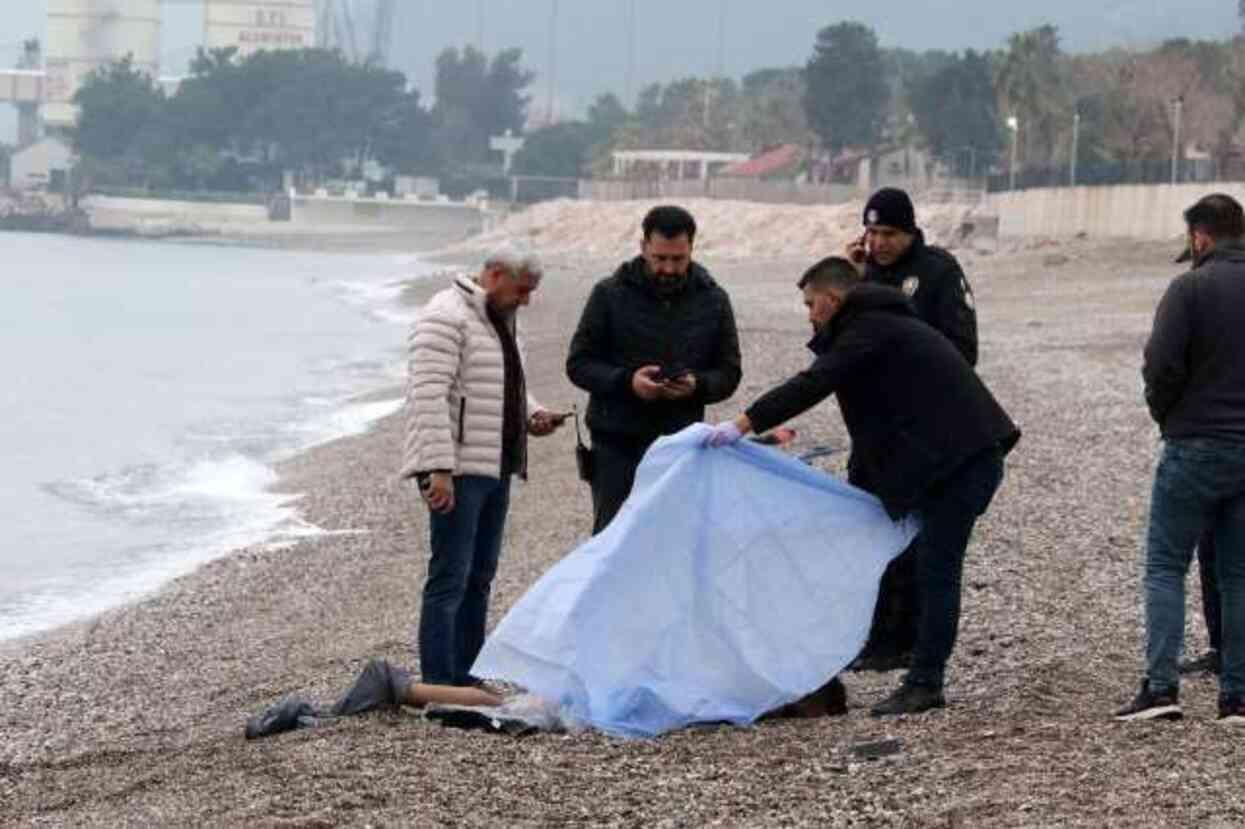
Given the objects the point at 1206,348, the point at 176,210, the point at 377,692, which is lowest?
the point at 176,210

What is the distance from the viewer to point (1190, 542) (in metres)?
7.45

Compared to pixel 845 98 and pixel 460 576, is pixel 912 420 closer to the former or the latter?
pixel 460 576

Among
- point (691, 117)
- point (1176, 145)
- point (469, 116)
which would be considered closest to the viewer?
point (1176, 145)

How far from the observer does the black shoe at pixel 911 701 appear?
7.86 m

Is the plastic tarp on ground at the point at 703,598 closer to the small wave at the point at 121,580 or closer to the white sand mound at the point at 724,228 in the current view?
the small wave at the point at 121,580

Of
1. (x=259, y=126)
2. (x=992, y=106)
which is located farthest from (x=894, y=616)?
(x=259, y=126)

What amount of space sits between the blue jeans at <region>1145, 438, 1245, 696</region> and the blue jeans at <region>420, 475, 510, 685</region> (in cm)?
208

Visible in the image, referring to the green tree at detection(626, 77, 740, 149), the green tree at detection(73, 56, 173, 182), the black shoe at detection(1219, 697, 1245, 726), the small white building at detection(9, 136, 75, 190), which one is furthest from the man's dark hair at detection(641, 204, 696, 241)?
the small white building at detection(9, 136, 75, 190)

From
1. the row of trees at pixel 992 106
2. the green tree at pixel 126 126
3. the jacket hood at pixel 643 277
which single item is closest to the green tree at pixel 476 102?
the green tree at pixel 126 126

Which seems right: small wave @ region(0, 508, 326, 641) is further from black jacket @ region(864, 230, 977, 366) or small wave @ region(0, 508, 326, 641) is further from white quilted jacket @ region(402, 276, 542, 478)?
black jacket @ region(864, 230, 977, 366)

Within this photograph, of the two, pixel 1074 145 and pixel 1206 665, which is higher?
pixel 1074 145

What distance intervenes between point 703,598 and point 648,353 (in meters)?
0.85

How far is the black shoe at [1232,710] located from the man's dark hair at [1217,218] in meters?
1.30

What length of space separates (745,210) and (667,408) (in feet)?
289
